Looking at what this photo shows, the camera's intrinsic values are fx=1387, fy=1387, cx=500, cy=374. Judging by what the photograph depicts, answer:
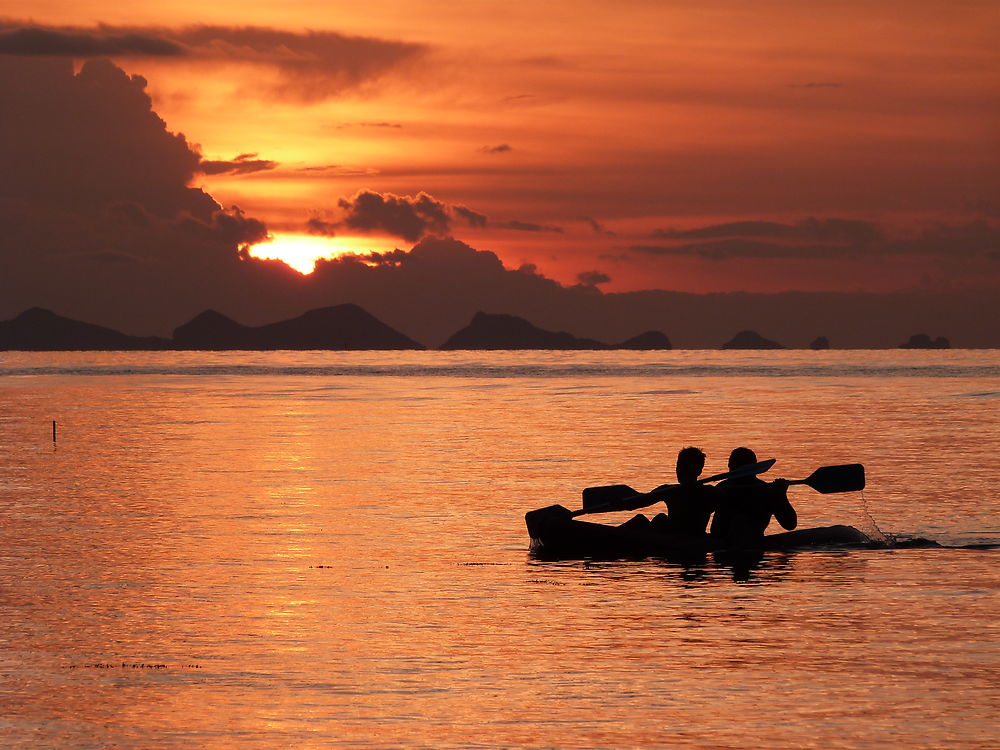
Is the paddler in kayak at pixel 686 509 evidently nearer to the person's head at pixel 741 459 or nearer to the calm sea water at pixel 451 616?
the person's head at pixel 741 459

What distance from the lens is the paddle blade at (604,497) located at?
29000mm

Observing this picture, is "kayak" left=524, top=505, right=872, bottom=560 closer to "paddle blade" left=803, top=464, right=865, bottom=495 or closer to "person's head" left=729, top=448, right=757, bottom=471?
"person's head" left=729, top=448, right=757, bottom=471

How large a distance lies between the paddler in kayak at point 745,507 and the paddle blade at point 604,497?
2.05 metres

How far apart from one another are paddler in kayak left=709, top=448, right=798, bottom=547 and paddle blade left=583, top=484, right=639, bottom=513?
2.05 m

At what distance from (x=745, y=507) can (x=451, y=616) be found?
29.2 ft

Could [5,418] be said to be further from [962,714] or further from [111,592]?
[962,714]

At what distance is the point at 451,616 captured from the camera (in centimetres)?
2111

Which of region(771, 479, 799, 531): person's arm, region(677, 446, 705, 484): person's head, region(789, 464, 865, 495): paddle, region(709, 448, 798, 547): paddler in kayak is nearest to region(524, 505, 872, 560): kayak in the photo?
region(709, 448, 798, 547): paddler in kayak

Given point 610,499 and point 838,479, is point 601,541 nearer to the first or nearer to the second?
point 610,499

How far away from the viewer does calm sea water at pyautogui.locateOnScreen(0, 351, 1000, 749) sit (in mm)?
15070

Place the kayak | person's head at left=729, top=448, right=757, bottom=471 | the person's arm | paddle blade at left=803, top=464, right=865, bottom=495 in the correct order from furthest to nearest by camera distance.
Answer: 1. paddle blade at left=803, top=464, right=865, bottom=495
2. the person's arm
3. person's head at left=729, top=448, right=757, bottom=471
4. the kayak

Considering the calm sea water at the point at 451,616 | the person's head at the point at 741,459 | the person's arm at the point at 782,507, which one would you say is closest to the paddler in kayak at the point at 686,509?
the person's head at the point at 741,459

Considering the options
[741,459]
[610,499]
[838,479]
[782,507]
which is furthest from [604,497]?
[838,479]

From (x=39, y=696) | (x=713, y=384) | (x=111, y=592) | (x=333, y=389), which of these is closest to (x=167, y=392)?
(x=333, y=389)
